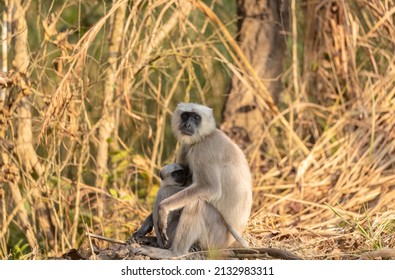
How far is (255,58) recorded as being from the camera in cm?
904

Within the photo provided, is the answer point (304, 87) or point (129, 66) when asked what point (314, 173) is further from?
point (129, 66)

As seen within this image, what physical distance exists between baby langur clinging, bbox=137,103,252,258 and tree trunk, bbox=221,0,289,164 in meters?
2.76

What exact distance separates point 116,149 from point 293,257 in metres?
3.28

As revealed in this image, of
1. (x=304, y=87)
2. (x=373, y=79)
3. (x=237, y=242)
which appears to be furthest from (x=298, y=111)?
(x=237, y=242)

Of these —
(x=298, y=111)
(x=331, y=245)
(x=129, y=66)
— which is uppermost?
(x=129, y=66)

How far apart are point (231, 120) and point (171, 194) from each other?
3.06 metres

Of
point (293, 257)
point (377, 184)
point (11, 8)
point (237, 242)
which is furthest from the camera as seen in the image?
point (377, 184)

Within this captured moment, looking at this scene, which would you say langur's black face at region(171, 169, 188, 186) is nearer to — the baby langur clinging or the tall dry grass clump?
the baby langur clinging

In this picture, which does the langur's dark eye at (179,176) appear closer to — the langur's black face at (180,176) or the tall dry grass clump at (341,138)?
the langur's black face at (180,176)

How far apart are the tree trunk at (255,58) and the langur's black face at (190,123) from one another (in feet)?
9.05

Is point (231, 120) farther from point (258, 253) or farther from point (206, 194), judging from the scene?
point (258, 253)

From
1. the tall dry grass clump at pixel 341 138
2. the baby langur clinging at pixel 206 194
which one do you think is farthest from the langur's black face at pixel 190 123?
the tall dry grass clump at pixel 341 138

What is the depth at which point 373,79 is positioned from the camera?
8.92 m

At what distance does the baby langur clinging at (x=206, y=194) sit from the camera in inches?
226
